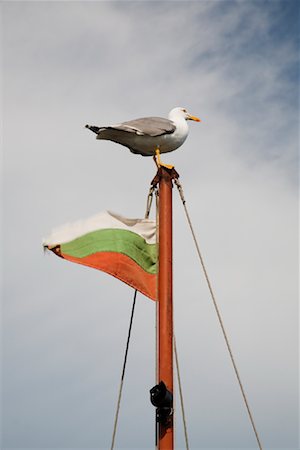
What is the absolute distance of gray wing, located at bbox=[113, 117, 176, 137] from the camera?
28.4ft

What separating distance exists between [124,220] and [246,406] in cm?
294

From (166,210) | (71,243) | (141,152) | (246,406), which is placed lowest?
(246,406)

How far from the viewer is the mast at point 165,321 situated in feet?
22.9

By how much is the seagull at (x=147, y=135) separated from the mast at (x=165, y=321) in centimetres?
45

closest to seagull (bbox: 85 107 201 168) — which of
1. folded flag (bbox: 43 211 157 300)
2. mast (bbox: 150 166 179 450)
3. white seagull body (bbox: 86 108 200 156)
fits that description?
white seagull body (bbox: 86 108 200 156)

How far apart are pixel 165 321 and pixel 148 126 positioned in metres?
2.93

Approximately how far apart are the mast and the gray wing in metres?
0.61

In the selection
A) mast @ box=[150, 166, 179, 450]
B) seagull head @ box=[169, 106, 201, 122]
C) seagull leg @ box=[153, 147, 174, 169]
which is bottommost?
mast @ box=[150, 166, 179, 450]

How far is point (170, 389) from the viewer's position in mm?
7180

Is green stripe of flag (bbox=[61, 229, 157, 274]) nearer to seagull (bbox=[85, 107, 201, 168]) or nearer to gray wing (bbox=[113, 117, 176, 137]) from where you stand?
seagull (bbox=[85, 107, 201, 168])

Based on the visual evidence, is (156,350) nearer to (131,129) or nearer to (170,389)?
(170,389)

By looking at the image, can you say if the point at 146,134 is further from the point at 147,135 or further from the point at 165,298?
the point at 165,298

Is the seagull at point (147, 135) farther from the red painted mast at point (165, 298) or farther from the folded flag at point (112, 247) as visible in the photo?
the folded flag at point (112, 247)

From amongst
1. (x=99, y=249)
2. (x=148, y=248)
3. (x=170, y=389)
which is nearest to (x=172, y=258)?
(x=148, y=248)
